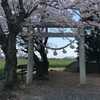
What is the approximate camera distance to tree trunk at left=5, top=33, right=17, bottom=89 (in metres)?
10.9

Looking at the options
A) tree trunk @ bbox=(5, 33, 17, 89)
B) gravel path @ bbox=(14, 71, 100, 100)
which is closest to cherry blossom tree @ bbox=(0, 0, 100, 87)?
tree trunk @ bbox=(5, 33, 17, 89)

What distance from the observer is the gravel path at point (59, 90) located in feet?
34.6

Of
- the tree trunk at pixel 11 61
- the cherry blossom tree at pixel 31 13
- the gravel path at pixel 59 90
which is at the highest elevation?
the cherry blossom tree at pixel 31 13

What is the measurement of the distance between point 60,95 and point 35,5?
367cm

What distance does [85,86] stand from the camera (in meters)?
13.9

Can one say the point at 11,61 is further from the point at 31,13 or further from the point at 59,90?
the point at 59,90

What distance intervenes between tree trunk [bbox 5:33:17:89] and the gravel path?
54cm

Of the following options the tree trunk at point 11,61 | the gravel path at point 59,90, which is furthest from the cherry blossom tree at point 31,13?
the gravel path at point 59,90

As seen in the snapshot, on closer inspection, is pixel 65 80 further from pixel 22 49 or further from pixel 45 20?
pixel 45 20

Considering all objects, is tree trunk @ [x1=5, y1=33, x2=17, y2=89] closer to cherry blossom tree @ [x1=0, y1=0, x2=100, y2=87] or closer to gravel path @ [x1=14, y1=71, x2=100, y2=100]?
cherry blossom tree @ [x1=0, y1=0, x2=100, y2=87]

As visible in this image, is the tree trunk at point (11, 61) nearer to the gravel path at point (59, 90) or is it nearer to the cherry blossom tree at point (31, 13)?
the cherry blossom tree at point (31, 13)

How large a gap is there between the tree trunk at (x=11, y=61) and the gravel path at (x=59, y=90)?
0.54 meters

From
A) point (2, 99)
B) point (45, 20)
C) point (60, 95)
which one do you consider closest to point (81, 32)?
point (45, 20)

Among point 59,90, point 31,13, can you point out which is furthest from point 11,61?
point 59,90
